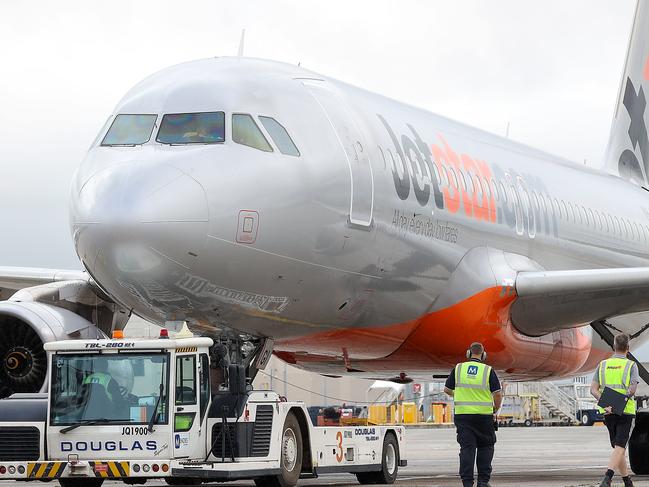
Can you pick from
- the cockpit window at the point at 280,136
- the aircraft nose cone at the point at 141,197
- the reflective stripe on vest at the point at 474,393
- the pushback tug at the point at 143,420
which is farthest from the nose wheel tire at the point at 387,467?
the aircraft nose cone at the point at 141,197

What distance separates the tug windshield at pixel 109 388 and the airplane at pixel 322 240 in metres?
0.60

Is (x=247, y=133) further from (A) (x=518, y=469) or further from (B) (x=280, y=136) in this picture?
(A) (x=518, y=469)

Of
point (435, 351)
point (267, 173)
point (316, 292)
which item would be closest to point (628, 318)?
point (435, 351)

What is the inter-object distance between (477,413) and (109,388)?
11.4 feet

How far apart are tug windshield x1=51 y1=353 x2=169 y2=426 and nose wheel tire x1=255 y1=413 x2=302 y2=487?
140 cm

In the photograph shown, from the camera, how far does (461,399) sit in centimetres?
1168

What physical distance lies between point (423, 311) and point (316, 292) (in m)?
2.45

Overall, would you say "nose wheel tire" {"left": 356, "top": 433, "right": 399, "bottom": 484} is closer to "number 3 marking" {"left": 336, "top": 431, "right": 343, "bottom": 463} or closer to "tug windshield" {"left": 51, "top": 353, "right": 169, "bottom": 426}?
"number 3 marking" {"left": 336, "top": 431, "right": 343, "bottom": 463}

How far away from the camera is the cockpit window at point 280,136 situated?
41.1 feet

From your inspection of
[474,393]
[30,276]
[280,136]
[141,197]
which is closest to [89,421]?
[141,197]

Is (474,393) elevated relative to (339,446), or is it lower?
elevated

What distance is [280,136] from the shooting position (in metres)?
12.6

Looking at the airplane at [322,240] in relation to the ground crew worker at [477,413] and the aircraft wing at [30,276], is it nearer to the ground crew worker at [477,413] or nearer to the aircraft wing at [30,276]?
the aircraft wing at [30,276]

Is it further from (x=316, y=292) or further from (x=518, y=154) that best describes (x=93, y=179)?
(x=518, y=154)
